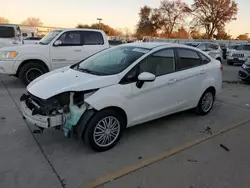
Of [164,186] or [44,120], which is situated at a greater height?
[44,120]

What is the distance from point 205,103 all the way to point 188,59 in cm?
113

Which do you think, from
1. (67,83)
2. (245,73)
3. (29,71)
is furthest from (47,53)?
(245,73)

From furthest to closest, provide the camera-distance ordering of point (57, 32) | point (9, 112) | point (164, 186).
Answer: point (57, 32), point (9, 112), point (164, 186)

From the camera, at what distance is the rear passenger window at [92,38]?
26.5 ft

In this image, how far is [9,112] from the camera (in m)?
5.02

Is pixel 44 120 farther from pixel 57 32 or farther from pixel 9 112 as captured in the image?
pixel 57 32

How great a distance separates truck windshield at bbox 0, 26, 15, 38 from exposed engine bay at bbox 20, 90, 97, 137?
1181 centimetres

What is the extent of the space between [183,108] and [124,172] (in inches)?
84.1

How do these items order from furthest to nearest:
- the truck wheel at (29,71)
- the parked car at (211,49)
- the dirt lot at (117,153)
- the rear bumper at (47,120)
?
the parked car at (211,49), the truck wheel at (29,71), the rear bumper at (47,120), the dirt lot at (117,153)

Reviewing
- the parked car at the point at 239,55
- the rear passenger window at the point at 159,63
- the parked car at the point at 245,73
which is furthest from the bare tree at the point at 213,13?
the rear passenger window at the point at 159,63

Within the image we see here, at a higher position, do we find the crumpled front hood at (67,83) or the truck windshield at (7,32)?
the truck windshield at (7,32)

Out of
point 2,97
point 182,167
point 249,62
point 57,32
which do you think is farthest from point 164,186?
point 249,62

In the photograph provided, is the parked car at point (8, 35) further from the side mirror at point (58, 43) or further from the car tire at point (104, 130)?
the car tire at point (104, 130)

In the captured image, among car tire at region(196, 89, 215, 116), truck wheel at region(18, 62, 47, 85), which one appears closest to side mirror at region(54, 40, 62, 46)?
truck wheel at region(18, 62, 47, 85)
